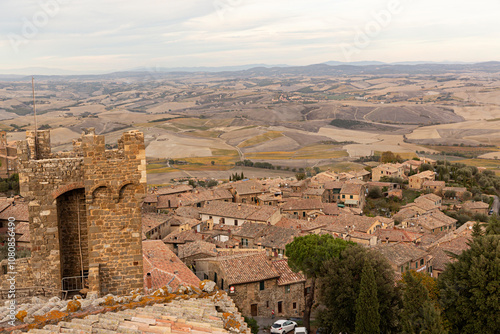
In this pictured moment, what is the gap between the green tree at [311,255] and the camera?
1092 inches

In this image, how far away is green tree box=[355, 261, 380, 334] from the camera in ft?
72.3

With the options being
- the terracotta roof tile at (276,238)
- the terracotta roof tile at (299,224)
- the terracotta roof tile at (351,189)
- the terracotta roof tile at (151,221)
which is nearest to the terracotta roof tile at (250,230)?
the terracotta roof tile at (276,238)

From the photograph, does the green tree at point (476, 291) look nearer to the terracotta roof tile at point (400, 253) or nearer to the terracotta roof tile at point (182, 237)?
the terracotta roof tile at point (400, 253)

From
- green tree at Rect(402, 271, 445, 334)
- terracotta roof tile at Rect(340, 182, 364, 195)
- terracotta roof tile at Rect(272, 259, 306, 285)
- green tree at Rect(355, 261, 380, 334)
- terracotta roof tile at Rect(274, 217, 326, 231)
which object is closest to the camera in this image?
green tree at Rect(402, 271, 445, 334)

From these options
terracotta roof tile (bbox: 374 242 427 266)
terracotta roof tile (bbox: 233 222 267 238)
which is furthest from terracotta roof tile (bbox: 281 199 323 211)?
terracotta roof tile (bbox: 374 242 427 266)

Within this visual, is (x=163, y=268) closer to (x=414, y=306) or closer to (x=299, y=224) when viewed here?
(x=414, y=306)

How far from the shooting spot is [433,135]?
566 feet

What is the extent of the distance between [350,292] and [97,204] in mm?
16677

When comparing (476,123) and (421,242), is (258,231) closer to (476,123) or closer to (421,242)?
(421,242)

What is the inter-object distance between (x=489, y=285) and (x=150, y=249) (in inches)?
642

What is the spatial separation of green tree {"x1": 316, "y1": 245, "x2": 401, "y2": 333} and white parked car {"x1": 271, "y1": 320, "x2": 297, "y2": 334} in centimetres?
195

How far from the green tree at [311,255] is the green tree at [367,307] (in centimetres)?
456

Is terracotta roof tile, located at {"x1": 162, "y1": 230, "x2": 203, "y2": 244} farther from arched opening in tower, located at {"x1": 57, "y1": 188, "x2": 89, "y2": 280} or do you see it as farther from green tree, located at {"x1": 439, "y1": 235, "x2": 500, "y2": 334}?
arched opening in tower, located at {"x1": 57, "y1": 188, "x2": 89, "y2": 280}

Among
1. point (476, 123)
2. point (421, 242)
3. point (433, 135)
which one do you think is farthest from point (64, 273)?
point (476, 123)
